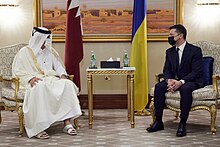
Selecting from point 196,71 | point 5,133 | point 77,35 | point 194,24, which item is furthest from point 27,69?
point 194,24

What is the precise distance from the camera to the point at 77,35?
6754mm

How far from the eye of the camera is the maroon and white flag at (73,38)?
22.0 feet

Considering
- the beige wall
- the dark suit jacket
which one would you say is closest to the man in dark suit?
the dark suit jacket

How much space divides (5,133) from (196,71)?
2.58 metres

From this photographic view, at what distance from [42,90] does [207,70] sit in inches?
88.7

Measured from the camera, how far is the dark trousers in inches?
212

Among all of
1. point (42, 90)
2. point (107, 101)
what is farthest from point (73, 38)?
point (42, 90)

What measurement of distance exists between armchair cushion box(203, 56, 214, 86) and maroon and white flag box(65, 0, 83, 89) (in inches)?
76.2

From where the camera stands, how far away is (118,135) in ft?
17.9

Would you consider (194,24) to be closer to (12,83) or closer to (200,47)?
(200,47)

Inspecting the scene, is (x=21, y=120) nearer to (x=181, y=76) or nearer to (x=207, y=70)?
(x=181, y=76)

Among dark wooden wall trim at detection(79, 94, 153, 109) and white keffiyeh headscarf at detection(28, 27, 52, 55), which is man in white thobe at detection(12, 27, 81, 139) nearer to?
white keffiyeh headscarf at detection(28, 27, 52, 55)

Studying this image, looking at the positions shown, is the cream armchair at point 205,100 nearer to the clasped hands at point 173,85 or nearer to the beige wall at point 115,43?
the clasped hands at point 173,85

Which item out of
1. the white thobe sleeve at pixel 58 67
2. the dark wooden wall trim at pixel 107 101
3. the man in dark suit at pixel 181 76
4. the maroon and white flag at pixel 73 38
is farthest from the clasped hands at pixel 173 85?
the dark wooden wall trim at pixel 107 101
